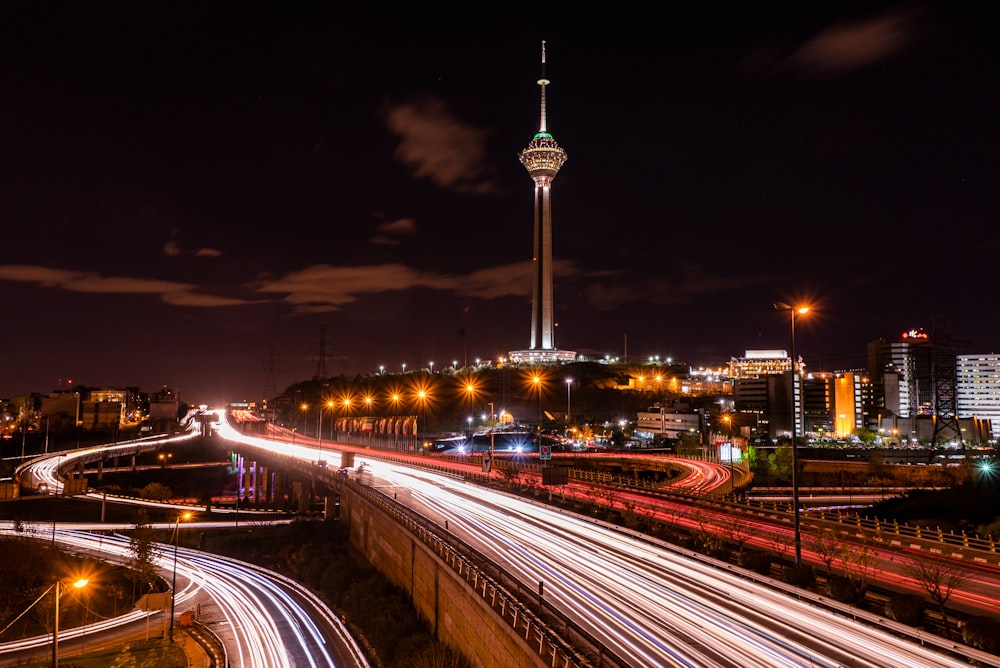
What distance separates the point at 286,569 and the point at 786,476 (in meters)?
55.1

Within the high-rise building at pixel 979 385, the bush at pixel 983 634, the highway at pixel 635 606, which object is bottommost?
the highway at pixel 635 606

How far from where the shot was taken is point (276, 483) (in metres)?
Result: 94.7

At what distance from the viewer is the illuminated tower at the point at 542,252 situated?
180 meters

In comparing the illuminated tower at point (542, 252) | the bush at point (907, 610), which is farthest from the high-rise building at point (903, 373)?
the bush at point (907, 610)

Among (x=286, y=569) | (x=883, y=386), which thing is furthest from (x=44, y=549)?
(x=883, y=386)

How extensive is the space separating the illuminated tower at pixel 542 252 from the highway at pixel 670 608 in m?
149

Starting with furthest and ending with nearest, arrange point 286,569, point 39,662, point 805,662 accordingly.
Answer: point 286,569
point 39,662
point 805,662

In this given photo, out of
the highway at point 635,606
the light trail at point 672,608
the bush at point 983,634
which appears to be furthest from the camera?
the highway at point 635,606

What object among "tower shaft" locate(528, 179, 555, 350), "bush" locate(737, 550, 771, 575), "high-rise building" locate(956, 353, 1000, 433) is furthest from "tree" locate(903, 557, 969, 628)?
"high-rise building" locate(956, 353, 1000, 433)

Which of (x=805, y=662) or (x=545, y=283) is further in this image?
(x=545, y=283)

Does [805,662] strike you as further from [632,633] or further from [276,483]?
[276,483]

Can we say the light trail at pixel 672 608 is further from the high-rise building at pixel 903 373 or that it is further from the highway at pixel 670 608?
the high-rise building at pixel 903 373

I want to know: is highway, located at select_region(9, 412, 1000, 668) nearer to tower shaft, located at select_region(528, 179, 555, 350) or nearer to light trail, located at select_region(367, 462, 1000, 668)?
light trail, located at select_region(367, 462, 1000, 668)

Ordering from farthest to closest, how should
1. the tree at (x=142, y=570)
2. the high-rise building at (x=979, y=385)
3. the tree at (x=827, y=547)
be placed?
the high-rise building at (x=979, y=385)
the tree at (x=142, y=570)
the tree at (x=827, y=547)
